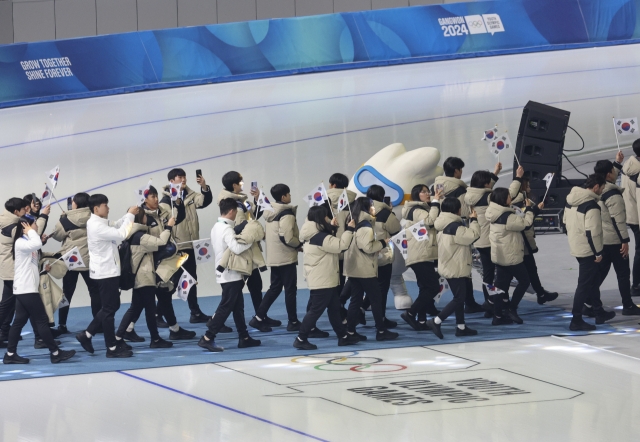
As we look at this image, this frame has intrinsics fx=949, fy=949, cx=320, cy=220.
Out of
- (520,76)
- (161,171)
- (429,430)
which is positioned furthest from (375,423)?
(520,76)

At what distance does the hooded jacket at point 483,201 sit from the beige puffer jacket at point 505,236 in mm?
377

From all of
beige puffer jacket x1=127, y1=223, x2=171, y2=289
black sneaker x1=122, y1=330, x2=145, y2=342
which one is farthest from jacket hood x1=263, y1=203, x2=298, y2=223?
black sneaker x1=122, y1=330, x2=145, y2=342

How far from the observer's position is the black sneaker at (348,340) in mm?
8734

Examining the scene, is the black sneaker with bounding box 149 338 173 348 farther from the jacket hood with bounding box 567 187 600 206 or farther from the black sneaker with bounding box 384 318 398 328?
the jacket hood with bounding box 567 187 600 206

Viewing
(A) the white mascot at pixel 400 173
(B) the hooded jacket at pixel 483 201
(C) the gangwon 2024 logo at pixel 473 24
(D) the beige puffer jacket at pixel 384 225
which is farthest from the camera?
(C) the gangwon 2024 logo at pixel 473 24

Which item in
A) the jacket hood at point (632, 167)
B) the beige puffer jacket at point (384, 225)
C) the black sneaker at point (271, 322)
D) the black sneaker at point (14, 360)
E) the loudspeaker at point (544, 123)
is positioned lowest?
the black sneaker at point (14, 360)

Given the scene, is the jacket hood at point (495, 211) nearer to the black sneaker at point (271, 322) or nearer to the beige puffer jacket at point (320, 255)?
the beige puffer jacket at point (320, 255)

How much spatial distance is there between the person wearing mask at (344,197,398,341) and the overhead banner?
1496 centimetres

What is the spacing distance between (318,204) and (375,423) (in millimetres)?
3258

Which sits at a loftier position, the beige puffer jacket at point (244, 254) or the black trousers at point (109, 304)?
the beige puffer jacket at point (244, 254)

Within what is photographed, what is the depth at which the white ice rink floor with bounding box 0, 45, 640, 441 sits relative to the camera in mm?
6180

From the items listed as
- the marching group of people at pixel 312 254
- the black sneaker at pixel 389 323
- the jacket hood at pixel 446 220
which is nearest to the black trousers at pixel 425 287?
the marching group of people at pixel 312 254

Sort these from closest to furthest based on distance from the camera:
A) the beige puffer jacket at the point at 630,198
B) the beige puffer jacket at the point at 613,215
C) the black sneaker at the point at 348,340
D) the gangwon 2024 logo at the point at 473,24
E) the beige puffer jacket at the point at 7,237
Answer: the beige puffer jacket at the point at 7,237 → the black sneaker at the point at 348,340 → the beige puffer jacket at the point at 613,215 → the beige puffer jacket at the point at 630,198 → the gangwon 2024 logo at the point at 473,24

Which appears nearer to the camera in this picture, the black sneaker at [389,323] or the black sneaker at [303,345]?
the black sneaker at [303,345]
